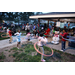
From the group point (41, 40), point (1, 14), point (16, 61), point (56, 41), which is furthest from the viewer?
point (1, 14)

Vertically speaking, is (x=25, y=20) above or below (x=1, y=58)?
above

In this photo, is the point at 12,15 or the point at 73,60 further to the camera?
the point at 12,15

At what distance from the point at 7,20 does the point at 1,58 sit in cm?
1826

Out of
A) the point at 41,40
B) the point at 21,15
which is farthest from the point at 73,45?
the point at 21,15

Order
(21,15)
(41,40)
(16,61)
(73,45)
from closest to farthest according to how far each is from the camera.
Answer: (41,40) < (16,61) < (73,45) < (21,15)

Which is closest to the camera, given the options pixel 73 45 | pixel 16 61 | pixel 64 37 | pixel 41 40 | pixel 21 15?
pixel 41 40

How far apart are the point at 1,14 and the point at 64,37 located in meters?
19.2

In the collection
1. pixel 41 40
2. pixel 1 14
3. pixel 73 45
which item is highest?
pixel 1 14

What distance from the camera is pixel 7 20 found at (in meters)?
21.1

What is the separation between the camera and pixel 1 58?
5012mm

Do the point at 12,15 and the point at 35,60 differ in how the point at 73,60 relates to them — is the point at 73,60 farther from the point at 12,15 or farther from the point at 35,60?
the point at 12,15

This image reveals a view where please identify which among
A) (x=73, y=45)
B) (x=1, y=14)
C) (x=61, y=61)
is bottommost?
(x=61, y=61)

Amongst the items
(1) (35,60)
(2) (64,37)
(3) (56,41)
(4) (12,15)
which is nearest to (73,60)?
(2) (64,37)

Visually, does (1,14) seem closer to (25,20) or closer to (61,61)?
(25,20)
